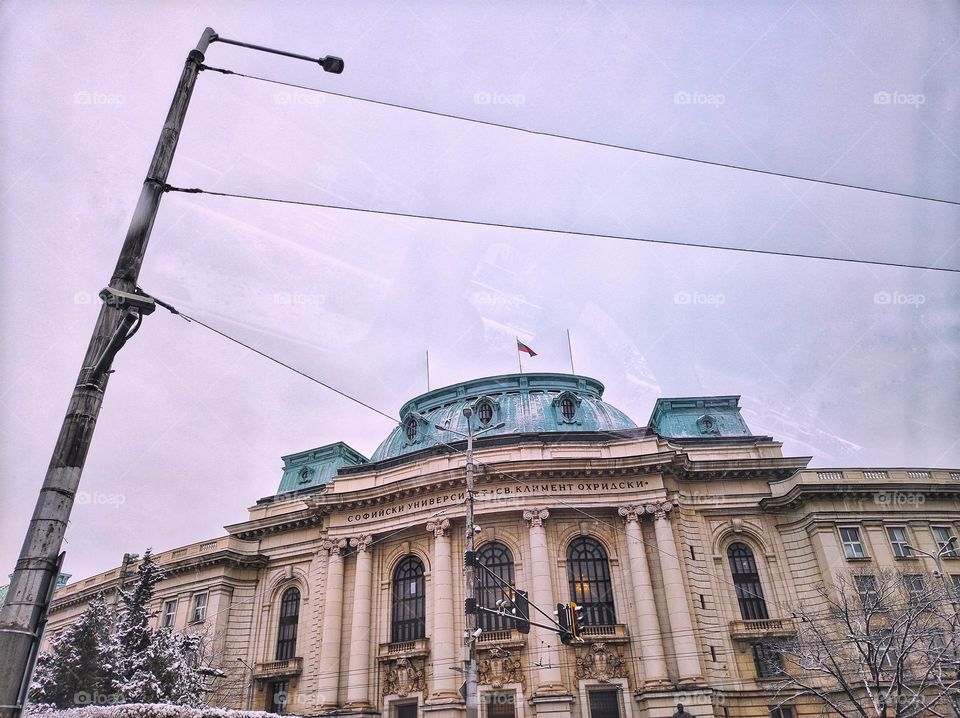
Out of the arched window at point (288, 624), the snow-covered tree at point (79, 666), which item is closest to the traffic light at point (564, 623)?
the snow-covered tree at point (79, 666)

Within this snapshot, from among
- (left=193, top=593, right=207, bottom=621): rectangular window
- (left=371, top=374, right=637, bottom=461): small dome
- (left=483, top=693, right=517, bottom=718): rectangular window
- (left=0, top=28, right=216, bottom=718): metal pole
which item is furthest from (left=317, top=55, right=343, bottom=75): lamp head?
(left=193, top=593, right=207, bottom=621): rectangular window

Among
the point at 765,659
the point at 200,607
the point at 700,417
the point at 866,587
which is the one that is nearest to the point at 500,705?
the point at 765,659

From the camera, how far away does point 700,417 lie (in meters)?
38.4

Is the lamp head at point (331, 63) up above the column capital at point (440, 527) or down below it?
below

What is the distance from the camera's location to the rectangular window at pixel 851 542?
3005cm

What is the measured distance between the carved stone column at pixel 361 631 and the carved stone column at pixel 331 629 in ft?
2.58

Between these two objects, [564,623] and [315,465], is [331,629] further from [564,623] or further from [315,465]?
[564,623]

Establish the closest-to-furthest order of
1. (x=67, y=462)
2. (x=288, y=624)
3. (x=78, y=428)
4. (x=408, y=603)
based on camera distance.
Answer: (x=67, y=462), (x=78, y=428), (x=408, y=603), (x=288, y=624)

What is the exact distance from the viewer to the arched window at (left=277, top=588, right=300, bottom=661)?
36781mm

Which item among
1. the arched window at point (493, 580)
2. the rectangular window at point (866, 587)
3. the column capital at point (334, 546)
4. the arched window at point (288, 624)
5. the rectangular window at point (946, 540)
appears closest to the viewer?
the rectangular window at point (866, 587)

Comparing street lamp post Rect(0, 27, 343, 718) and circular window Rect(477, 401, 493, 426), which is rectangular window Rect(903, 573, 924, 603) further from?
street lamp post Rect(0, 27, 343, 718)

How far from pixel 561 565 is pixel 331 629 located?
13.0 metres

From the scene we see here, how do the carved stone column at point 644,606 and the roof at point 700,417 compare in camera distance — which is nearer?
the carved stone column at point 644,606

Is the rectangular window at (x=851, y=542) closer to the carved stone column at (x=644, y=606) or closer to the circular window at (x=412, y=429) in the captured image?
the carved stone column at (x=644, y=606)
